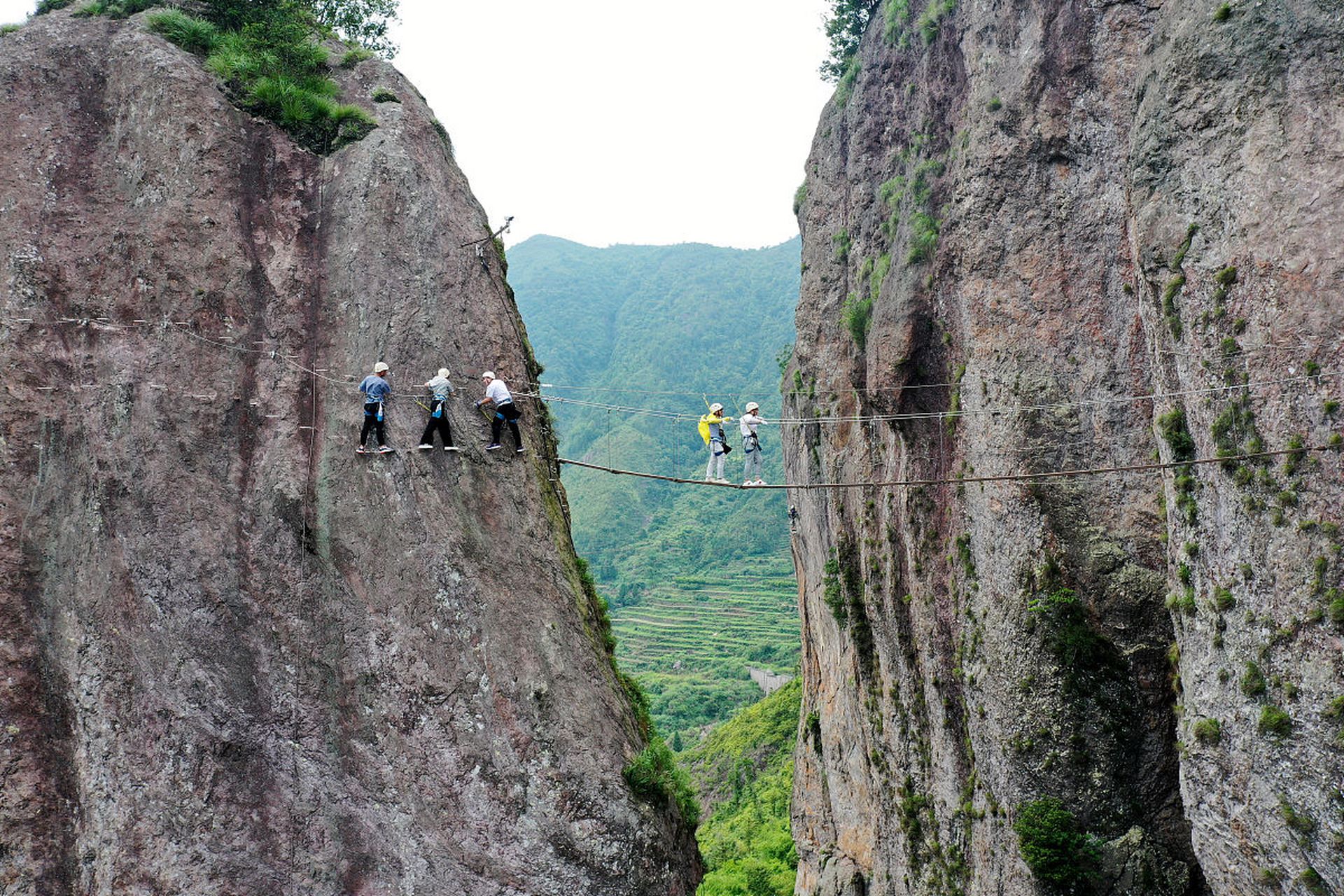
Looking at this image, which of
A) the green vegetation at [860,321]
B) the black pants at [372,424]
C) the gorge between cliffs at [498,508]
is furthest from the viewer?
the green vegetation at [860,321]

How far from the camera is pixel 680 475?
106 m

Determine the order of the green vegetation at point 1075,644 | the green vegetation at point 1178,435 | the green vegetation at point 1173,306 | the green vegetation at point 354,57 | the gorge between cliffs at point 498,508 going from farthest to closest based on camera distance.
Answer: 1. the green vegetation at point 354,57
2. the green vegetation at point 1075,644
3. the green vegetation at point 1178,435
4. the green vegetation at point 1173,306
5. the gorge between cliffs at point 498,508

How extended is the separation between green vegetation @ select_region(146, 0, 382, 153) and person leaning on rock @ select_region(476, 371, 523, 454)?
5418 millimetres

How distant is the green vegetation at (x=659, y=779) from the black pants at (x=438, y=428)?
17.7 feet

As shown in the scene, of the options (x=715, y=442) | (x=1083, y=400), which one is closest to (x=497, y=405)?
(x=715, y=442)

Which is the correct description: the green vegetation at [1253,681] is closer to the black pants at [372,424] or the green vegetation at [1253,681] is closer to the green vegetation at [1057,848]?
the green vegetation at [1057,848]

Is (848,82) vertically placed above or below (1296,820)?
above

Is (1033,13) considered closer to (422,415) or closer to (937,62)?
(937,62)

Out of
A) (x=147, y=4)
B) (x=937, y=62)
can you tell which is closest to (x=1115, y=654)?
(x=937, y=62)

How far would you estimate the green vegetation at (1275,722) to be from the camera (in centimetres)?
1103

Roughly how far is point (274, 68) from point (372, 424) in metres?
7.48

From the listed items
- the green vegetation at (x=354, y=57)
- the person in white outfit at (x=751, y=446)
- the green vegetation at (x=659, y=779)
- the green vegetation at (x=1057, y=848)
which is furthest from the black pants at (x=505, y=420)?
the green vegetation at (x=1057, y=848)

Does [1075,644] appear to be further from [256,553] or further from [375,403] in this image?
[256,553]

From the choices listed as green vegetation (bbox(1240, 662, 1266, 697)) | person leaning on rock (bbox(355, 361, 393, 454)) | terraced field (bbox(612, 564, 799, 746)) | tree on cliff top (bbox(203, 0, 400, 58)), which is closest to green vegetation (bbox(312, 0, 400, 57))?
tree on cliff top (bbox(203, 0, 400, 58))
